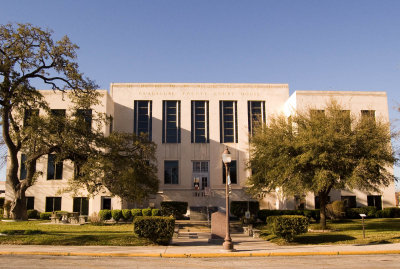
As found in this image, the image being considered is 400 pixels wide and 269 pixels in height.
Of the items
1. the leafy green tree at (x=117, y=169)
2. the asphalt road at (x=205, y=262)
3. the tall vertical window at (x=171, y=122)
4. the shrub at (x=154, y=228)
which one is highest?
the tall vertical window at (x=171, y=122)

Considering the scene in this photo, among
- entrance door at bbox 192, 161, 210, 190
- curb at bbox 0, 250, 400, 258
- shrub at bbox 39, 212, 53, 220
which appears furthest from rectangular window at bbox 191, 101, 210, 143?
curb at bbox 0, 250, 400, 258

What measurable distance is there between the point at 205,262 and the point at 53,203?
26449 mm

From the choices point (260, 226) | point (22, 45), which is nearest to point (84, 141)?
point (22, 45)

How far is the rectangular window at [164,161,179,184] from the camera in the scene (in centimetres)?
3866

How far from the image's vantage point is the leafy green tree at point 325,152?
21.2 m

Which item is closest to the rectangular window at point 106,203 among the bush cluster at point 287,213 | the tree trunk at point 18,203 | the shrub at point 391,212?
the tree trunk at point 18,203

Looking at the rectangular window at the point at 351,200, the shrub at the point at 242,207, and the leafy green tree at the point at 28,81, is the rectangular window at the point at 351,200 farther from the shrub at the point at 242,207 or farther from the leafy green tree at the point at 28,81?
the leafy green tree at the point at 28,81

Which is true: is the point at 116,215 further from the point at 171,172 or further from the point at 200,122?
the point at 200,122

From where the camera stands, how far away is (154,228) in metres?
16.7

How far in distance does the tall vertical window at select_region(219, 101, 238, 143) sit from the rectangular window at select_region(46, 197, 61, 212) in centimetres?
1741

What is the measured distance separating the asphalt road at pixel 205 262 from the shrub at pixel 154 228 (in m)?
3.12

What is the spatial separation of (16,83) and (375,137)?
2207 centimetres

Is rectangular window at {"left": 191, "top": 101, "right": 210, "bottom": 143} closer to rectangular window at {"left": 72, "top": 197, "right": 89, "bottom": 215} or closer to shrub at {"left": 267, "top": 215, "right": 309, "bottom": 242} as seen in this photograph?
rectangular window at {"left": 72, "top": 197, "right": 89, "bottom": 215}

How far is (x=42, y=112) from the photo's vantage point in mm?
36625
